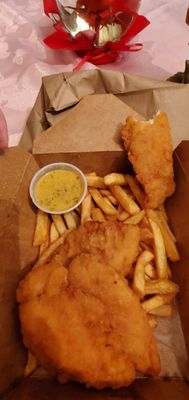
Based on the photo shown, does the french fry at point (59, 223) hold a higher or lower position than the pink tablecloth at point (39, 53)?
lower

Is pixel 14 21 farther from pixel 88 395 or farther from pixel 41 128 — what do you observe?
pixel 88 395

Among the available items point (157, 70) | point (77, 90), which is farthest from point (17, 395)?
point (157, 70)

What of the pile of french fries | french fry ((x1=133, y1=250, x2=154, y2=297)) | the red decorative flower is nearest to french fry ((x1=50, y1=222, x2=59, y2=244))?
the pile of french fries

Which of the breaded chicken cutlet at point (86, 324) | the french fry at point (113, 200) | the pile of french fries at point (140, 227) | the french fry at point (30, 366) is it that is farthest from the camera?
the french fry at point (113, 200)

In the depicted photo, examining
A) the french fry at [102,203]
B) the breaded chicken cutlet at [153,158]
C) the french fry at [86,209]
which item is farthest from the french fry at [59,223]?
the breaded chicken cutlet at [153,158]

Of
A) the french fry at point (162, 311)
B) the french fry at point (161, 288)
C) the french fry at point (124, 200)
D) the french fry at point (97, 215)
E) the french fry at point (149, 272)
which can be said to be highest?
the french fry at point (124, 200)

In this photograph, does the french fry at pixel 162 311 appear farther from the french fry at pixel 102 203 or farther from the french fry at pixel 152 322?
the french fry at pixel 102 203

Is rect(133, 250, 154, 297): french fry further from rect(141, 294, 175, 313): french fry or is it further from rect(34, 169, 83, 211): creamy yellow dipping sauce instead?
rect(34, 169, 83, 211): creamy yellow dipping sauce
